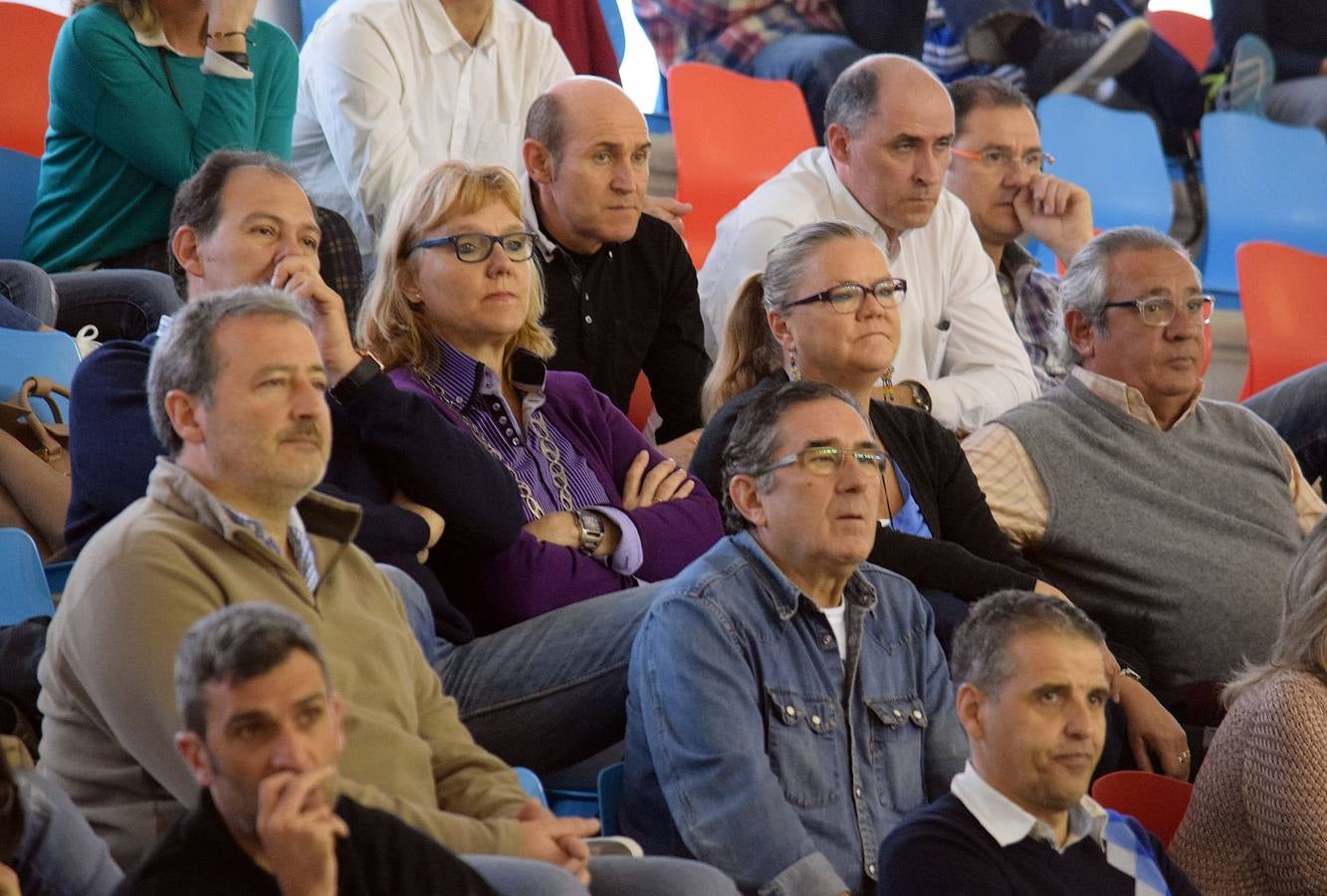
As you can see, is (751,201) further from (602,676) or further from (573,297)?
(602,676)

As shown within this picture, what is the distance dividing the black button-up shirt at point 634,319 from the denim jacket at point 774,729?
3.74 ft

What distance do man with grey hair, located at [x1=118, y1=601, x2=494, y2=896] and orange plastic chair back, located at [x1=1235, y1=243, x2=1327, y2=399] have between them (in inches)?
143

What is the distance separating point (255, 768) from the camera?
1.43m

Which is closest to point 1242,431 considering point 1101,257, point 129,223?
point 1101,257

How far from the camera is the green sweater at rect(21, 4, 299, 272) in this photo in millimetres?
3518

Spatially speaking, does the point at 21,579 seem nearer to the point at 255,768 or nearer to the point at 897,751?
the point at 255,768

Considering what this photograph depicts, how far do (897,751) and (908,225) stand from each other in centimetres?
165

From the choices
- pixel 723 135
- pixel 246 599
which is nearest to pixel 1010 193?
pixel 723 135

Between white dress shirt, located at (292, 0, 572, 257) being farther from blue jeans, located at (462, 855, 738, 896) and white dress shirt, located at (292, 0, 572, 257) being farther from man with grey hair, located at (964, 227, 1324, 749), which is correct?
blue jeans, located at (462, 855, 738, 896)

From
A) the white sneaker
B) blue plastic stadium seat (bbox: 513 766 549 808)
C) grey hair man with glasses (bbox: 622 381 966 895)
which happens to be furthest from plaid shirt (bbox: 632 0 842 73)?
blue plastic stadium seat (bbox: 513 766 549 808)

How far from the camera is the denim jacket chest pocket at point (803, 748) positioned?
87.0 inches

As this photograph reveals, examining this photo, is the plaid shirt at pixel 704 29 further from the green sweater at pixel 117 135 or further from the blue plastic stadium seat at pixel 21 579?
the blue plastic stadium seat at pixel 21 579

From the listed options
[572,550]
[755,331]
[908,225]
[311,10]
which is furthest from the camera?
[311,10]

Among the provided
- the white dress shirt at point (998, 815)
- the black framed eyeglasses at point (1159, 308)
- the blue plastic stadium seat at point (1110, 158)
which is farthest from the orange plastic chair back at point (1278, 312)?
the white dress shirt at point (998, 815)
